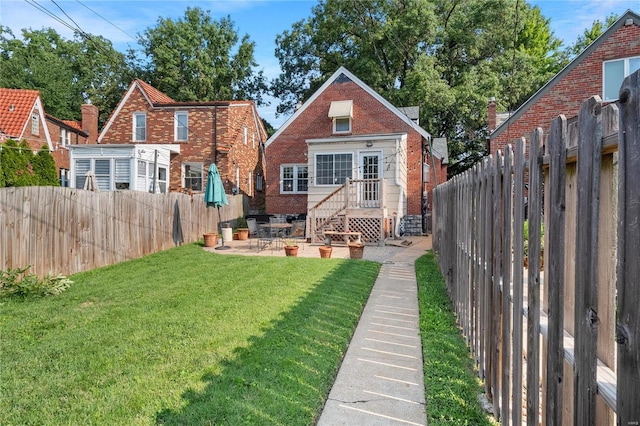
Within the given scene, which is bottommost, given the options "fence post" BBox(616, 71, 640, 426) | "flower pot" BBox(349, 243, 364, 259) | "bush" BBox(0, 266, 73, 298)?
"bush" BBox(0, 266, 73, 298)

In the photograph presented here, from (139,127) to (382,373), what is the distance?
22.2 metres

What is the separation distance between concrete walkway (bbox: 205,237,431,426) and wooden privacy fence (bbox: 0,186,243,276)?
6357 mm

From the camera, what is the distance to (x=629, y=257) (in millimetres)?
1084

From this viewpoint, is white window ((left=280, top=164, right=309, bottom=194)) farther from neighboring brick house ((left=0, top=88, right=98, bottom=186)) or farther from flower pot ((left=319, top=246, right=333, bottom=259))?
neighboring brick house ((left=0, top=88, right=98, bottom=186))

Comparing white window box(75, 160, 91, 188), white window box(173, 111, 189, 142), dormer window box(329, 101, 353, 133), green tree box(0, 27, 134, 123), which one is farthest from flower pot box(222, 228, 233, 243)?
green tree box(0, 27, 134, 123)

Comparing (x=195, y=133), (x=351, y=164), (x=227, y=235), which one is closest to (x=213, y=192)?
(x=227, y=235)

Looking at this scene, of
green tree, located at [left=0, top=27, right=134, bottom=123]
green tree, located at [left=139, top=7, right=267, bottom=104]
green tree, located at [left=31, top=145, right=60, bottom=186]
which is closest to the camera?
green tree, located at [left=31, top=145, right=60, bottom=186]

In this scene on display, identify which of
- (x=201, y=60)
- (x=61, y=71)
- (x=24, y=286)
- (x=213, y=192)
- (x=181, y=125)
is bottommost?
(x=24, y=286)

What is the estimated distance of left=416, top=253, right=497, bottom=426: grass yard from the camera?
2.73 m

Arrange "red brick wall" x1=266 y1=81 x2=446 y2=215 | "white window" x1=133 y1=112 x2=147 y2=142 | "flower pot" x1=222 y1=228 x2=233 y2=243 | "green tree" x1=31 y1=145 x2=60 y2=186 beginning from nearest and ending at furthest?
"flower pot" x1=222 y1=228 x2=233 y2=243
"green tree" x1=31 y1=145 x2=60 y2=186
"red brick wall" x1=266 y1=81 x2=446 y2=215
"white window" x1=133 y1=112 x2=147 y2=142

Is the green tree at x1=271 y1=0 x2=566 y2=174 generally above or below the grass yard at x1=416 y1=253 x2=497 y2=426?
above

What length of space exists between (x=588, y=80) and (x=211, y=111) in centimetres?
1731

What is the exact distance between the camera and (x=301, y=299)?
569cm

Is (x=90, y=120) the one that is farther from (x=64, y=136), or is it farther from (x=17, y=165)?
(x=17, y=165)
